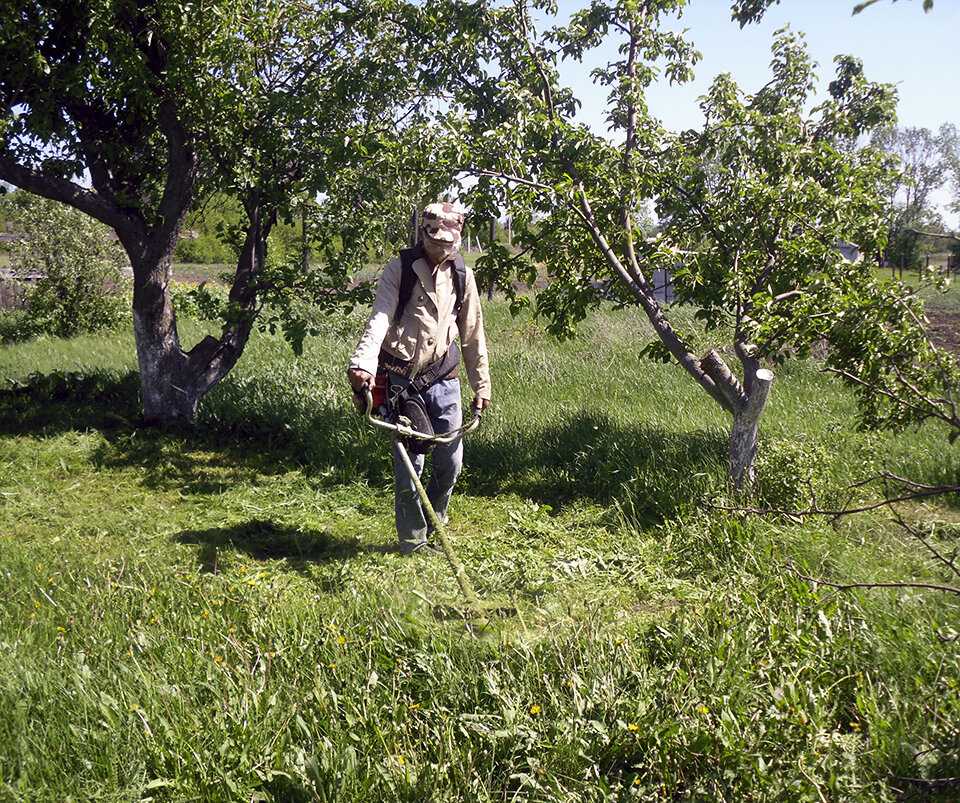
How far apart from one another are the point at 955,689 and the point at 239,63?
6.58 m

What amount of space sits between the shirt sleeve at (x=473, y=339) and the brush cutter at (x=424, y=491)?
9.5 inches

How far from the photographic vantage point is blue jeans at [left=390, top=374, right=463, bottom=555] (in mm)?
4738

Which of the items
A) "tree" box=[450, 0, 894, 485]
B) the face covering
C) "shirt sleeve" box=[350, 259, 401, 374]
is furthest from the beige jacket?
"tree" box=[450, 0, 894, 485]

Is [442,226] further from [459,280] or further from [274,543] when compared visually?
[274,543]

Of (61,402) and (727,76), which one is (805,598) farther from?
(61,402)

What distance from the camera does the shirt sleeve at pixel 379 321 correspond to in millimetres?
4273

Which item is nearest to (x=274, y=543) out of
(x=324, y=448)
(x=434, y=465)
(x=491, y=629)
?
(x=434, y=465)

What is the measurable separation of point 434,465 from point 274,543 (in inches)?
51.4

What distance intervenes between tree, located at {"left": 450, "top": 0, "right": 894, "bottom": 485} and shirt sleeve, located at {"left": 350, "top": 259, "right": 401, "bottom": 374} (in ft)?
4.63

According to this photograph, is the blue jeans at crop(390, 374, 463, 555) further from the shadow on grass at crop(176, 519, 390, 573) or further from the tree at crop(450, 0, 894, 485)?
the tree at crop(450, 0, 894, 485)

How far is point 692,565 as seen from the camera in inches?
176

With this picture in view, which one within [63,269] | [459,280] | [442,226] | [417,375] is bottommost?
[417,375]

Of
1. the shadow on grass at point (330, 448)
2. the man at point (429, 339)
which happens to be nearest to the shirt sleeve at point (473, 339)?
the man at point (429, 339)

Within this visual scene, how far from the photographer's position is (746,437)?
536 centimetres
